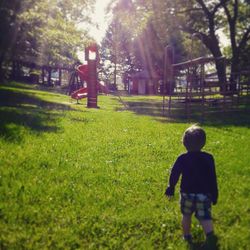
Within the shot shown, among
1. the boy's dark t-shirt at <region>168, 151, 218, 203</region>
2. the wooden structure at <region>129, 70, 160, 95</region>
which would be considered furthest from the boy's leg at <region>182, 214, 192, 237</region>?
the wooden structure at <region>129, 70, 160, 95</region>

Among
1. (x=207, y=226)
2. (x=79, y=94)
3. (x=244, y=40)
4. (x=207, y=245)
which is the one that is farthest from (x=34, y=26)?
(x=207, y=245)

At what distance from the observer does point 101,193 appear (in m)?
5.74

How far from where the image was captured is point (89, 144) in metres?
9.30

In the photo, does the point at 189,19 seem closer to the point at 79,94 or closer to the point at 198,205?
the point at 79,94

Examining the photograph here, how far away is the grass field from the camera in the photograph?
4355 millimetres

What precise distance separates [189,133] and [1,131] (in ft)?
22.4

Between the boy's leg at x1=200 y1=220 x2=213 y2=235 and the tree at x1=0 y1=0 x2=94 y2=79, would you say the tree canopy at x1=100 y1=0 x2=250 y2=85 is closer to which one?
the tree at x1=0 y1=0 x2=94 y2=79

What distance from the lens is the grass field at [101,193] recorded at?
4.36 meters

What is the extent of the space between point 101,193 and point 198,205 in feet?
6.24

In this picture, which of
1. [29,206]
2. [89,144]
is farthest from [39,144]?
[29,206]

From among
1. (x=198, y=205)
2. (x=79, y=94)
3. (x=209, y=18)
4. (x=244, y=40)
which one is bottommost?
(x=198, y=205)

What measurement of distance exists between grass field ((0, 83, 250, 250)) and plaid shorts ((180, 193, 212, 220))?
0.35m

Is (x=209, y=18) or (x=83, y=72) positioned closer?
(x=83, y=72)

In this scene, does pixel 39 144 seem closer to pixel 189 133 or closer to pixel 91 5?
pixel 189 133
